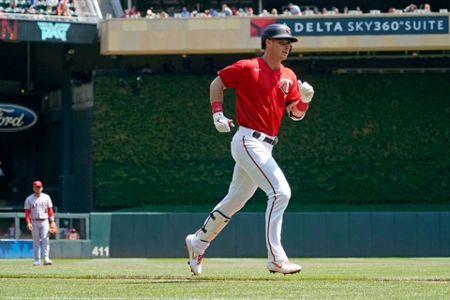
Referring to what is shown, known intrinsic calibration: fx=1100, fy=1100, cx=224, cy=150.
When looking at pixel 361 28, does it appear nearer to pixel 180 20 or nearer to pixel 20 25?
pixel 180 20

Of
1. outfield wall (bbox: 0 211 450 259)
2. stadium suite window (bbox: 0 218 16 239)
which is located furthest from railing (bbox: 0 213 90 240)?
outfield wall (bbox: 0 211 450 259)

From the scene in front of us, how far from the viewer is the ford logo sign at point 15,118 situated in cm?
3538

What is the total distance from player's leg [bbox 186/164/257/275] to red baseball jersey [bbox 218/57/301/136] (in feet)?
1.54

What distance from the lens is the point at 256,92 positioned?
10.1 metres

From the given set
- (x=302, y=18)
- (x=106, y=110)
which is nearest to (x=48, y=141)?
(x=106, y=110)

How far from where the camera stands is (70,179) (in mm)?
34375

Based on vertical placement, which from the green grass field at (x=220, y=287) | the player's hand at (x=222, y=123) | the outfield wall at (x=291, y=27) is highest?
the outfield wall at (x=291, y=27)

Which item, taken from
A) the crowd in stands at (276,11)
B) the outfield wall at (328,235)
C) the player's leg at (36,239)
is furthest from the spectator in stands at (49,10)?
the player's leg at (36,239)

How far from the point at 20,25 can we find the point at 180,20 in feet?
14.7

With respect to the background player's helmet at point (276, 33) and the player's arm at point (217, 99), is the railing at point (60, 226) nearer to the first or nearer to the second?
the player's arm at point (217, 99)

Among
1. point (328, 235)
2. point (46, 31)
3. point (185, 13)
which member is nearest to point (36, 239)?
point (328, 235)

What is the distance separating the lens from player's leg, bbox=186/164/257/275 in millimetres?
10227

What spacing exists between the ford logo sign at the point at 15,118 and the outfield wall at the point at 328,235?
9390 mm

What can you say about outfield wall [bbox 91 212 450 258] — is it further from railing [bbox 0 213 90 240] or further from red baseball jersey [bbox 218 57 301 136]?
red baseball jersey [bbox 218 57 301 136]
